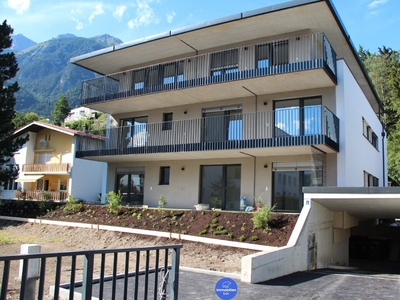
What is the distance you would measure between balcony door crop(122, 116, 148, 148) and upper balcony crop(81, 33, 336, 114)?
1.01 meters

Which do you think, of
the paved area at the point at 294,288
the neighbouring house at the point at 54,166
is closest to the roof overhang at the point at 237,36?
the paved area at the point at 294,288

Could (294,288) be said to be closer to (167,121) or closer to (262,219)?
(262,219)

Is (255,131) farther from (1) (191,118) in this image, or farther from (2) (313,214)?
(2) (313,214)

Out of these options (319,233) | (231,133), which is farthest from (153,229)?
(319,233)

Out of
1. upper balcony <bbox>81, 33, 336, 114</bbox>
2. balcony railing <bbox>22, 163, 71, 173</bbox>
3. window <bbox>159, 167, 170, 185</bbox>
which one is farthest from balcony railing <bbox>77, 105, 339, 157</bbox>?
balcony railing <bbox>22, 163, 71, 173</bbox>

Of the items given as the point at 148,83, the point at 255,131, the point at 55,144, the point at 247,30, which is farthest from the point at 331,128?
the point at 55,144

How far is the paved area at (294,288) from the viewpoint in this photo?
816cm

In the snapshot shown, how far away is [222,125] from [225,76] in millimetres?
2762

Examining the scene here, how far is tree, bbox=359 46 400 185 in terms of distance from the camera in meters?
40.9

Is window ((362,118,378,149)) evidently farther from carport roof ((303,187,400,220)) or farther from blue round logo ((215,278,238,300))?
blue round logo ((215,278,238,300))

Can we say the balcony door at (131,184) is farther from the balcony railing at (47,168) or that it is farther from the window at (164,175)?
the balcony railing at (47,168)

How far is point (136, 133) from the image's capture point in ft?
75.4

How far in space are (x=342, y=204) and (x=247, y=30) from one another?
373 inches

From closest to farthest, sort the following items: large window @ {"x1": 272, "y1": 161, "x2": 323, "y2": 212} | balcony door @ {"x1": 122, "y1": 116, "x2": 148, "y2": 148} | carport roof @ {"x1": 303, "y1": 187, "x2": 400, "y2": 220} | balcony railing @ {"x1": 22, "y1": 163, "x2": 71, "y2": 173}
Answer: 1. carport roof @ {"x1": 303, "y1": 187, "x2": 400, "y2": 220}
2. large window @ {"x1": 272, "y1": 161, "x2": 323, "y2": 212}
3. balcony door @ {"x1": 122, "y1": 116, "x2": 148, "y2": 148}
4. balcony railing @ {"x1": 22, "y1": 163, "x2": 71, "y2": 173}
